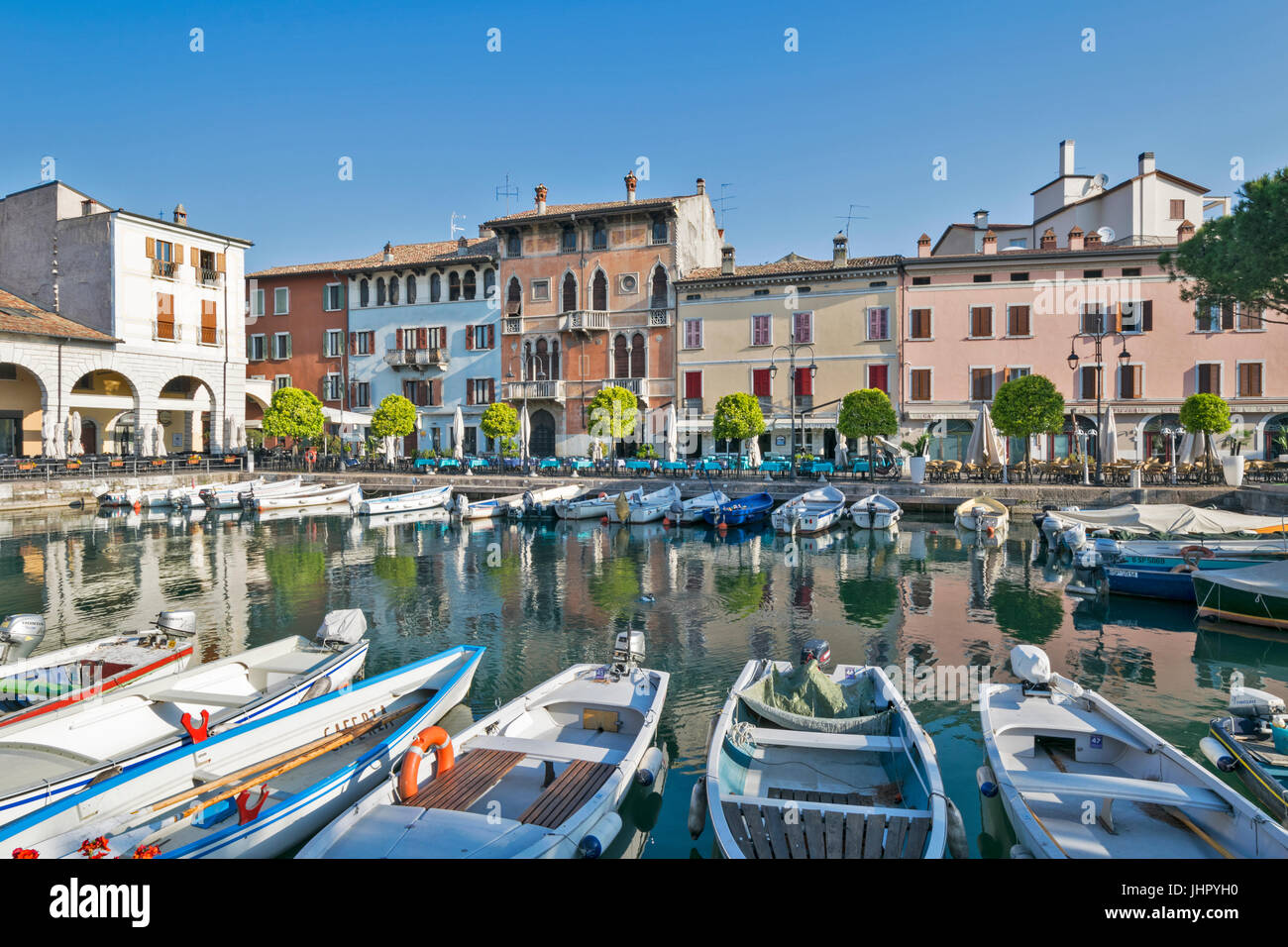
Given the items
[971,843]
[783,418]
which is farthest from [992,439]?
[971,843]

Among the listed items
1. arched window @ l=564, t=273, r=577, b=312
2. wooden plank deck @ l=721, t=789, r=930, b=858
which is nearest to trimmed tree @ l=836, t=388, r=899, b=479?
arched window @ l=564, t=273, r=577, b=312

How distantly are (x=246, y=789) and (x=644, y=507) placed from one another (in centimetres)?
2359

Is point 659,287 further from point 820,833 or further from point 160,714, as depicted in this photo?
point 820,833

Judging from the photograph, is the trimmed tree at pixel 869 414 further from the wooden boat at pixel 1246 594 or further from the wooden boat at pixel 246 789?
the wooden boat at pixel 246 789

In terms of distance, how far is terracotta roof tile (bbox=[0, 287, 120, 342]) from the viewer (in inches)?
1375

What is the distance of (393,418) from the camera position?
4053 cm

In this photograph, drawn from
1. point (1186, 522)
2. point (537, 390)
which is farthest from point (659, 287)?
point (1186, 522)

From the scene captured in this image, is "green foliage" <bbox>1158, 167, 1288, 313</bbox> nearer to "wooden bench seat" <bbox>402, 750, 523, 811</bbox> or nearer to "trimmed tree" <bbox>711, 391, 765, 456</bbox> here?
"trimmed tree" <bbox>711, 391, 765, 456</bbox>

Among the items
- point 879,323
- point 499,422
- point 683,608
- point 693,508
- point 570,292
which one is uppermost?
point 570,292

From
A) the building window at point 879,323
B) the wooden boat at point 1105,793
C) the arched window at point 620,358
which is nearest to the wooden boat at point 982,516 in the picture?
the building window at point 879,323

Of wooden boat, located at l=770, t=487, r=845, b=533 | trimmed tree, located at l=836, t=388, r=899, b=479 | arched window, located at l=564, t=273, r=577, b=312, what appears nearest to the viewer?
wooden boat, located at l=770, t=487, r=845, b=533

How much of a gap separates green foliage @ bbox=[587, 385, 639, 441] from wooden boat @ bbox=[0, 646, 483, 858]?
95.9ft
